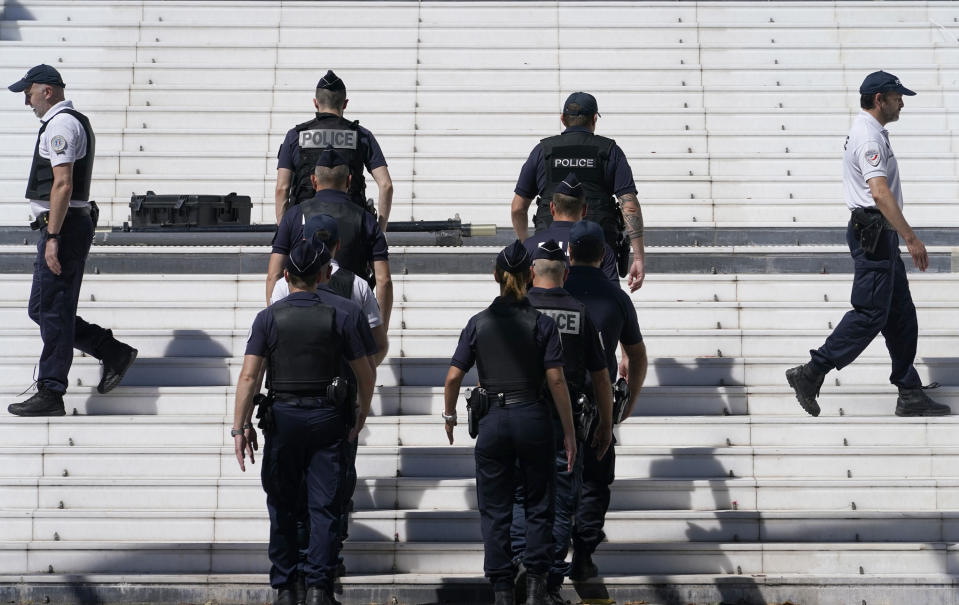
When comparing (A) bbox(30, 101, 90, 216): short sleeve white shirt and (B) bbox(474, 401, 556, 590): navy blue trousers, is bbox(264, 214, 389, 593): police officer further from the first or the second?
(A) bbox(30, 101, 90, 216): short sleeve white shirt

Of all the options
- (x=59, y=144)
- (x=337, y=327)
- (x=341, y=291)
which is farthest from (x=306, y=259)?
(x=59, y=144)

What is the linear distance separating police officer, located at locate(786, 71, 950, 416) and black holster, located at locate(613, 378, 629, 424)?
1548 mm

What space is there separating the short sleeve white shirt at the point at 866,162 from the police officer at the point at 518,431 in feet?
9.63

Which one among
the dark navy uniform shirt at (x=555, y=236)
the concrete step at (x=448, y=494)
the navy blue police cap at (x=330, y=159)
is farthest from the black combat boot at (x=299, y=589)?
the navy blue police cap at (x=330, y=159)

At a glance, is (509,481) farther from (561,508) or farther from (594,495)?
(594,495)

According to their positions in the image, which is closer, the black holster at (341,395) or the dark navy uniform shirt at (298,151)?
the black holster at (341,395)

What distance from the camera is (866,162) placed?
8.65 m

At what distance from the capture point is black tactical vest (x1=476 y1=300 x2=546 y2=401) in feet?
22.1

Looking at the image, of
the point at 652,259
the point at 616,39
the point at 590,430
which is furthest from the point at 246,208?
the point at 590,430

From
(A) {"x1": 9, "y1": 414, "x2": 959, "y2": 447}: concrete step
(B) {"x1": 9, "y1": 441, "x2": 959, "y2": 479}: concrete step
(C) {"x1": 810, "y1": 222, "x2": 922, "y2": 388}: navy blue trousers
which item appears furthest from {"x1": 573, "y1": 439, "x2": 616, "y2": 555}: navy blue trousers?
(C) {"x1": 810, "y1": 222, "x2": 922, "y2": 388}: navy blue trousers

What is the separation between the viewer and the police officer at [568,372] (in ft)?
23.0

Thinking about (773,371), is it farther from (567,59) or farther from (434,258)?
(567,59)

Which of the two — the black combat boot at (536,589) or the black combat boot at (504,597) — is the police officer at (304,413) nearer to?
the black combat boot at (504,597)

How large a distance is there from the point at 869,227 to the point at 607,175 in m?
1.68
